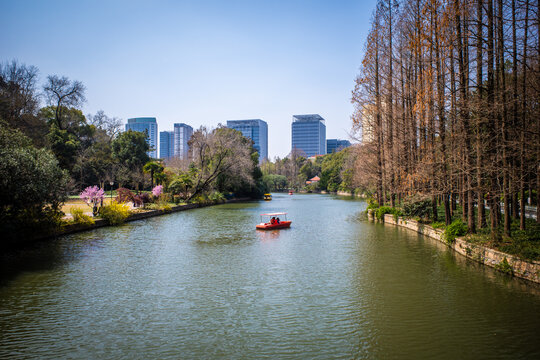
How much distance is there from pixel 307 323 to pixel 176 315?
8.89ft

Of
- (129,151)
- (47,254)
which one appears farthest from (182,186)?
(47,254)

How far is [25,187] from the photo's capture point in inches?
545

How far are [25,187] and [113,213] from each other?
8.03 meters

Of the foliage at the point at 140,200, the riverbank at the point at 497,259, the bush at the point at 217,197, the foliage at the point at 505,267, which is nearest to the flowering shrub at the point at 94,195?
the foliage at the point at 140,200

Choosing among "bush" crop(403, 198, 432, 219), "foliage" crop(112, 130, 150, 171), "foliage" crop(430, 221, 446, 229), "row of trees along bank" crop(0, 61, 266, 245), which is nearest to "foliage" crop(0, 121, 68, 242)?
"row of trees along bank" crop(0, 61, 266, 245)

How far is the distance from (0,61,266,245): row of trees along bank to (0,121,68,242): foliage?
0.10 feet

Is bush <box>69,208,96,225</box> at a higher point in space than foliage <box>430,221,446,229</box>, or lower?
higher

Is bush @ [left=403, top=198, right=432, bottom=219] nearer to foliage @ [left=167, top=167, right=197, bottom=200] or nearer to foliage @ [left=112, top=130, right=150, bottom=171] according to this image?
foliage @ [left=167, top=167, right=197, bottom=200]

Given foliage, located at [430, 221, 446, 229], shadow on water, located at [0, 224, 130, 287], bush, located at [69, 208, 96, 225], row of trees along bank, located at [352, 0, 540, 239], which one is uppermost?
row of trees along bank, located at [352, 0, 540, 239]

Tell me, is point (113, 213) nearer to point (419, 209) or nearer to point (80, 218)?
point (80, 218)

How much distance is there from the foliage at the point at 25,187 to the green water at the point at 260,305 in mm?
1510

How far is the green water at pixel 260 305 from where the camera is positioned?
6242 mm

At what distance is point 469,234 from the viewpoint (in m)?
13.2

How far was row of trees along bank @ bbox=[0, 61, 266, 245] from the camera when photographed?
1412cm
